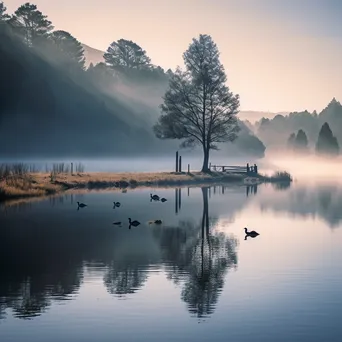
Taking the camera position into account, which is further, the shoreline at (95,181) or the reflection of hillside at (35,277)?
the shoreline at (95,181)

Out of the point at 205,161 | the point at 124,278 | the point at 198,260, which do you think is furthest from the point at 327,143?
the point at 124,278

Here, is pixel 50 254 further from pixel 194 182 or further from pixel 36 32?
pixel 36 32

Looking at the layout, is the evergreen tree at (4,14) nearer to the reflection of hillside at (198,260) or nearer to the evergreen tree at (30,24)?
the evergreen tree at (30,24)

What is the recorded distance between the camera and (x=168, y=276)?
2869 cm

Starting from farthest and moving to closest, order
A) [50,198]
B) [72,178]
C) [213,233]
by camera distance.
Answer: [72,178]
[50,198]
[213,233]

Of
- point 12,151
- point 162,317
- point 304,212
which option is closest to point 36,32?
point 12,151

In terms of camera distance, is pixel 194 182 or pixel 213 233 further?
pixel 194 182

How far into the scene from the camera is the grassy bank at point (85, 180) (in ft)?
211

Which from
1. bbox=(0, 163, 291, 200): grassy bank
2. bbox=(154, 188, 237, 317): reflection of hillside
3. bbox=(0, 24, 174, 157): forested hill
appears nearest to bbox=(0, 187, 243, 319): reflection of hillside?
bbox=(154, 188, 237, 317): reflection of hillside

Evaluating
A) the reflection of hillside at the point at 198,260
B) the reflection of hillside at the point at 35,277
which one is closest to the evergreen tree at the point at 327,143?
the reflection of hillside at the point at 198,260

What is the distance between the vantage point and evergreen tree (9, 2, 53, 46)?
593 ft

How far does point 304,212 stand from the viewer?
181 ft

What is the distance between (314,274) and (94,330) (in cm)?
1194

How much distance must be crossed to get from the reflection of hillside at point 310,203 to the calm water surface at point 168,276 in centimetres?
68
